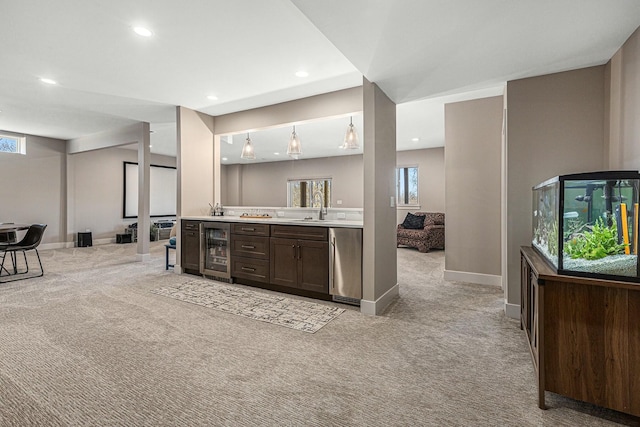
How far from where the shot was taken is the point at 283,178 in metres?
11.2

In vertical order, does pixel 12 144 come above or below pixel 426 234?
above

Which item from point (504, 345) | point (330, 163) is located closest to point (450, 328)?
point (504, 345)

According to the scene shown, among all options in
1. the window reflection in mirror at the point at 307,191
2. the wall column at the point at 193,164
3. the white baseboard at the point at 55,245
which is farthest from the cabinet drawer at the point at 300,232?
the white baseboard at the point at 55,245

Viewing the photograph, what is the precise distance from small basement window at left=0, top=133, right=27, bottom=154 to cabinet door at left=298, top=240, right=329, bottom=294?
7.55 meters

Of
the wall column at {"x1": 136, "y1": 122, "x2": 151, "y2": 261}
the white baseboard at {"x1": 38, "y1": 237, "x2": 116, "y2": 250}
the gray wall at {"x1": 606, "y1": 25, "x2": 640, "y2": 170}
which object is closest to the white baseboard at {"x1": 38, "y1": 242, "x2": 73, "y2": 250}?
the white baseboard at {"x1": 38, "y1": 237, "x2": 116, "y2": 250}

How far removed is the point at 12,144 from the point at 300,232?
301 inches

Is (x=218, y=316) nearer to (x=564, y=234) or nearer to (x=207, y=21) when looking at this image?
(x=207, y=21)

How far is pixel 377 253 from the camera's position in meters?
3.26

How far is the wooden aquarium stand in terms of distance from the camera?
1561mm

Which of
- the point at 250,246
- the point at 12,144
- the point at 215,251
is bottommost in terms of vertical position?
the point at 215,251

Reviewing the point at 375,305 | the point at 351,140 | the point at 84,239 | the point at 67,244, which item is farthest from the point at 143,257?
the point at 375,305

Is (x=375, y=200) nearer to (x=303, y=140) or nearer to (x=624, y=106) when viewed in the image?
(x=624, y=106)

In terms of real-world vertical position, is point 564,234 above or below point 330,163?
below

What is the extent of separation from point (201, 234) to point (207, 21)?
292cm
